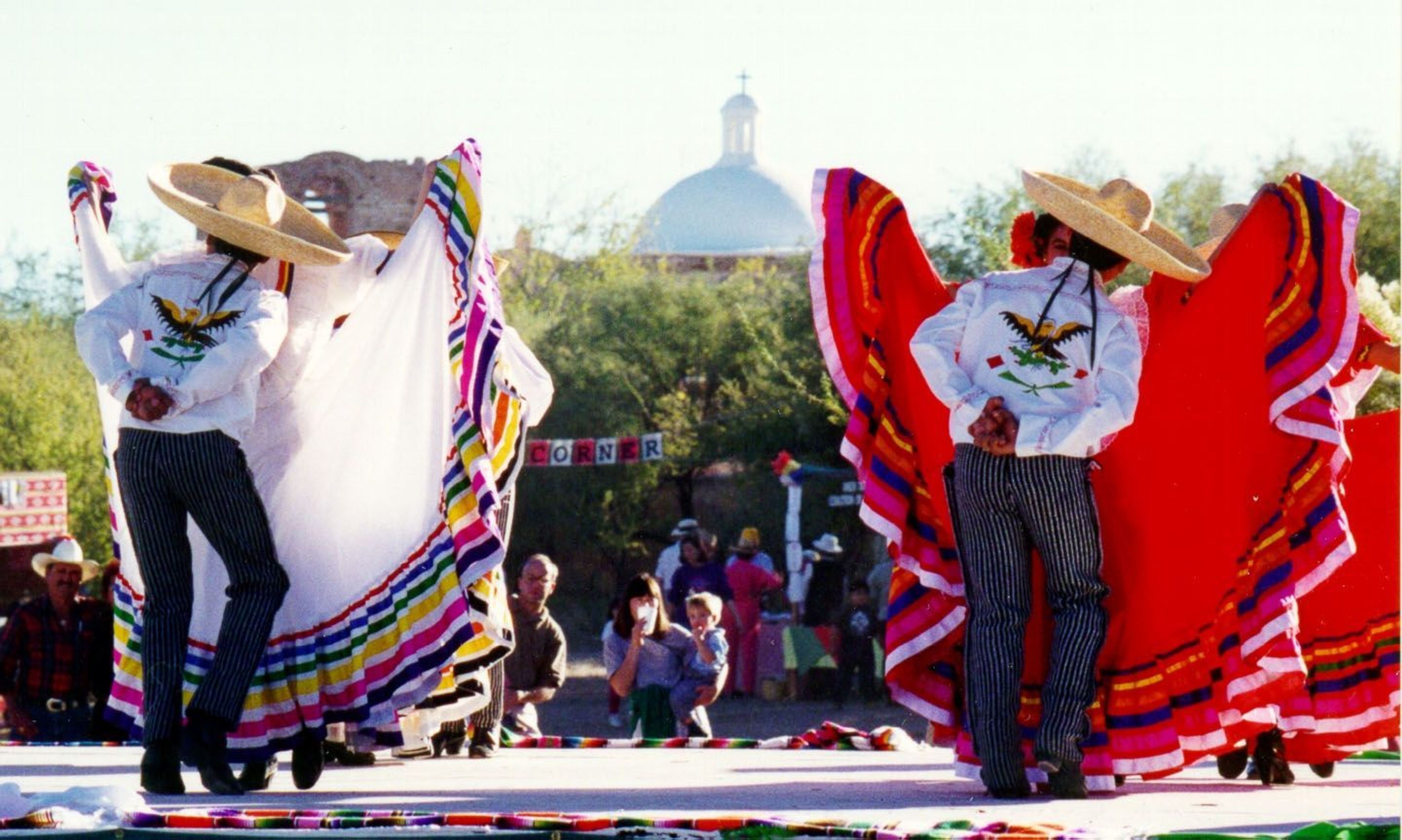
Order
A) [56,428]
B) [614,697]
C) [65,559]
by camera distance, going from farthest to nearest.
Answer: [56,428]
[614,697]
[65,559]

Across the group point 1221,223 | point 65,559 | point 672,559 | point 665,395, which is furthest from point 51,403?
point 1221,223

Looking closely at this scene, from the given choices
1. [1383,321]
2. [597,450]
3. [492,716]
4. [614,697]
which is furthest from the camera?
[597,450]

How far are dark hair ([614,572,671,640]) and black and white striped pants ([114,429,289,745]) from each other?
4.61 m

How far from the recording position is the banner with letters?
76.3 feet

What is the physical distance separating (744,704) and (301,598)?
11202 mm

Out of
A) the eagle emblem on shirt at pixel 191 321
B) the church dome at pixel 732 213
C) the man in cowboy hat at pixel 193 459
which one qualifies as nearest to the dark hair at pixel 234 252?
the man in cowboy hat at pixel 193 459

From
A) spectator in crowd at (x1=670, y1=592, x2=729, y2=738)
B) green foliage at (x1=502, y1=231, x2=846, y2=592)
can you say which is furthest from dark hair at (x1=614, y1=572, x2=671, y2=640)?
green foliage at (x1=502, y1=231, x2=846, y2=592)

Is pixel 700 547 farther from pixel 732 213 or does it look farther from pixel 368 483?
pixel 732 213

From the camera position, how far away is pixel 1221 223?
614 cm

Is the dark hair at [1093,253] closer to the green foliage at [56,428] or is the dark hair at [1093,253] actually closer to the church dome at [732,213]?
the green foliage at [56,428]

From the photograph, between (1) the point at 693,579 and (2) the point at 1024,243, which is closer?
(2) the point at 1024,243

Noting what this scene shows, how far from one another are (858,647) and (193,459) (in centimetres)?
1137

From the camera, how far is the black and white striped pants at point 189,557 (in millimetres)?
5109

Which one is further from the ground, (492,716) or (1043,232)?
(1043,232)
